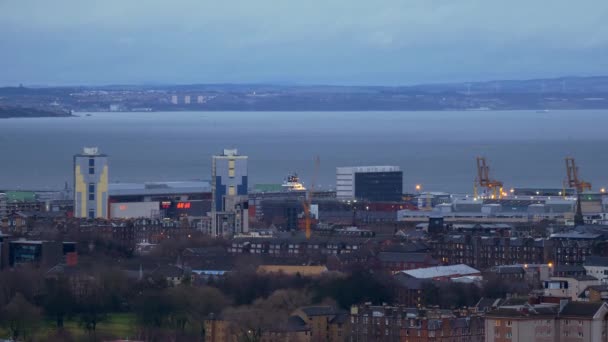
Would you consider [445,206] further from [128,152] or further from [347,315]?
[128,152]

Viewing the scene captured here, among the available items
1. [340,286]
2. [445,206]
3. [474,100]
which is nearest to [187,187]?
[445,206]

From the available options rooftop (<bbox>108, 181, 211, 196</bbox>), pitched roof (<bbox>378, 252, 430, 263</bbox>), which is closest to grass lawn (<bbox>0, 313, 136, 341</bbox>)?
pitched roof (<bbox>378, 252, 430, 263</bbox>)

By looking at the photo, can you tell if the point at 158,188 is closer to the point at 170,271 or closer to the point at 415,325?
the point at 170,271

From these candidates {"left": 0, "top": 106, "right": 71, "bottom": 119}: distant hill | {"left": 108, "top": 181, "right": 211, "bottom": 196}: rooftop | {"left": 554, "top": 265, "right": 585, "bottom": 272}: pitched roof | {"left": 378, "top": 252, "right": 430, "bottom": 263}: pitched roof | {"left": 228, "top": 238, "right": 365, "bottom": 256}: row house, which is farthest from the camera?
{"left": 0, "top": 106, "right": 71, "bottom": 119}: distant hill

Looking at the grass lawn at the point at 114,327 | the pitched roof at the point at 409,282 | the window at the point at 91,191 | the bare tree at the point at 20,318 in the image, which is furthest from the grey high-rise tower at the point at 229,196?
the bare tree at the point at 20,318

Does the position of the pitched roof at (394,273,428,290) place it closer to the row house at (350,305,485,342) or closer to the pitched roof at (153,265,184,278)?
the pitched roof at (153,265,184,278)

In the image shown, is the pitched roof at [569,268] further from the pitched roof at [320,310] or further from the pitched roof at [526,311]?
the pitched roof at [526,311]

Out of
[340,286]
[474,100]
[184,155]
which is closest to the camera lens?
[340,286]
